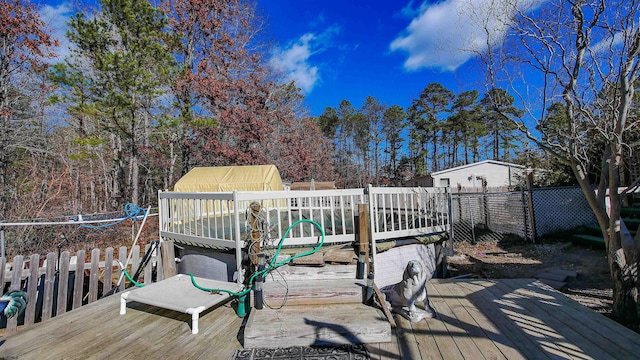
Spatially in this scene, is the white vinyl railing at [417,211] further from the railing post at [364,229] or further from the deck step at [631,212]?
the deck step at [631,212]

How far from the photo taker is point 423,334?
8.43 ft

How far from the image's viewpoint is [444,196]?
5.30m

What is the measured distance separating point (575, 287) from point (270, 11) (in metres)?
16.1

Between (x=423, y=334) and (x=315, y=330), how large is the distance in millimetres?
968

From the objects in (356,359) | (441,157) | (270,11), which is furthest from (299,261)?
(441,157)

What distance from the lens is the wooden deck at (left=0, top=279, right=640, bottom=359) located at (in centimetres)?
229

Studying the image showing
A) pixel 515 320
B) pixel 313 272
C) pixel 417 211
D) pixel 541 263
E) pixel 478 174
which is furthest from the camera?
pixel 478 174

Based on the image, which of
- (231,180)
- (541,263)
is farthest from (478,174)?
(231,180)

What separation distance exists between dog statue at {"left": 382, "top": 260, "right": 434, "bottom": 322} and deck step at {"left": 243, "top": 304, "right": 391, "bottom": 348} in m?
0.42

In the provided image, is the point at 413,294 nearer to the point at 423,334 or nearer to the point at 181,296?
the point at 423,334

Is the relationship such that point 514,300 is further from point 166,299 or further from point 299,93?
point 299,93

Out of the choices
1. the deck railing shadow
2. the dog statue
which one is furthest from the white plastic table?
the deck railing shadow

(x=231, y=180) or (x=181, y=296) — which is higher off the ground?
(x=231, y=180)

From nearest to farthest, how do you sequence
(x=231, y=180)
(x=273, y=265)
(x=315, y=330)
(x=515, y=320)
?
(x=315, y=330), (x=515, y=320), (x=273, y=265), (x=231, y=180)
